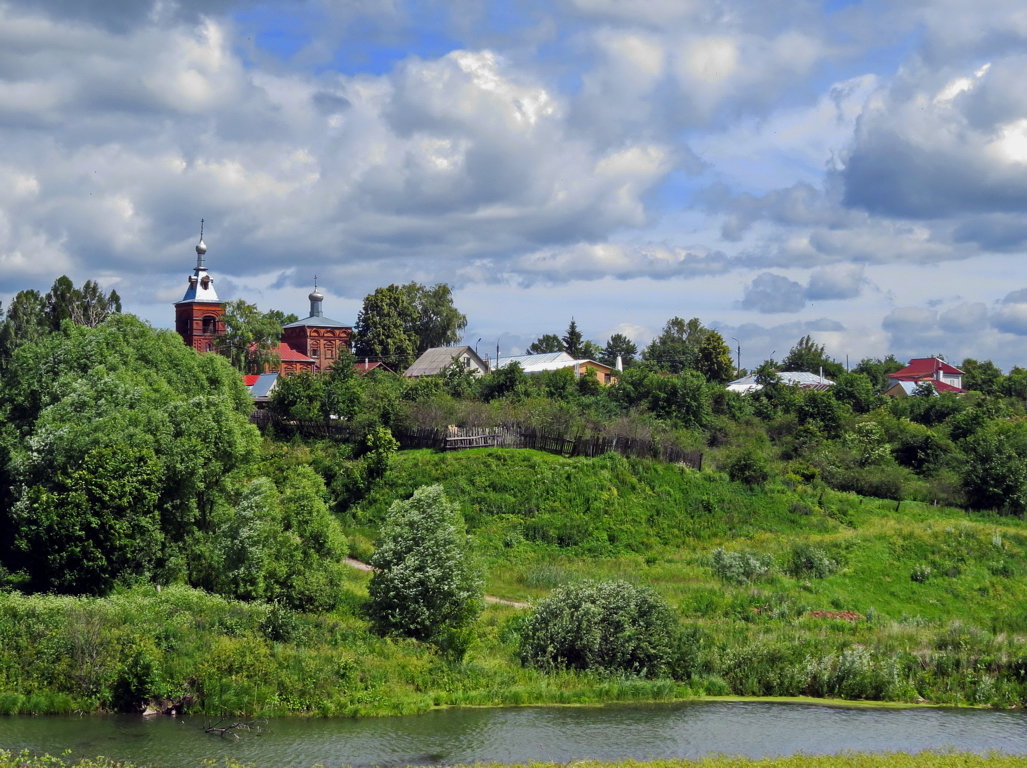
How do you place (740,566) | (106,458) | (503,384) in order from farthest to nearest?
(503,384), (740,566), (106,458)

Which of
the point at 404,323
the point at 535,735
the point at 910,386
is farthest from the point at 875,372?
the point at 535,735

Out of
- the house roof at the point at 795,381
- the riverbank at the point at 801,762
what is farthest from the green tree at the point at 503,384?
the riverbank at the point at 801,762

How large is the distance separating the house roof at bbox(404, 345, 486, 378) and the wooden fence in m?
32.3

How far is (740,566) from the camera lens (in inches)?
1615

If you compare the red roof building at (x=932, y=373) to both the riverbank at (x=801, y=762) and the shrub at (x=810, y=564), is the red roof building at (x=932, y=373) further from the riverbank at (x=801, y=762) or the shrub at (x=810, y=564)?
the riverbank at (x=801, y=762)

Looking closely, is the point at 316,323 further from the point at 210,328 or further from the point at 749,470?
the point at 749,470

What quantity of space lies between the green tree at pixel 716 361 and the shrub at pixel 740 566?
5708cm

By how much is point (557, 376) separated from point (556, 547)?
26865 mm

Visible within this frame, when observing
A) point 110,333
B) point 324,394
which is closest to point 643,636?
point 110,333

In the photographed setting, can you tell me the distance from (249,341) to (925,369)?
74.3 m

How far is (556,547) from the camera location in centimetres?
4550

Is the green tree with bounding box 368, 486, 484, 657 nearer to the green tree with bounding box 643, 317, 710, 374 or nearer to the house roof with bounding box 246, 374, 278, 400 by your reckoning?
the house roof with bounding box 246, 374, 278, 400

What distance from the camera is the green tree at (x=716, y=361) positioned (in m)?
98.4

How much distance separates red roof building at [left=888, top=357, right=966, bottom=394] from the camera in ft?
375
